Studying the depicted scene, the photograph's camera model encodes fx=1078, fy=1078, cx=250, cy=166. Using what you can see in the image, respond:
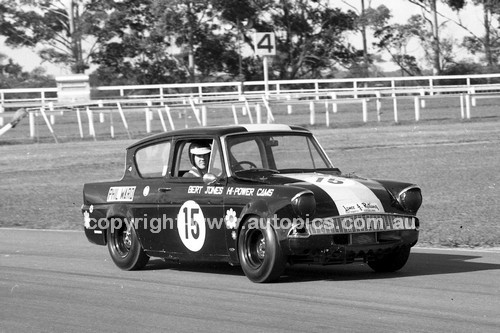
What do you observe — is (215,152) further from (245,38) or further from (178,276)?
(245,38)

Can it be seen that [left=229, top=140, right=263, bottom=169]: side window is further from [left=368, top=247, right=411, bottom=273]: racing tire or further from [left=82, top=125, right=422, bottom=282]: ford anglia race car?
[left=368, top=247, right=411, bottom=273]: racing tire

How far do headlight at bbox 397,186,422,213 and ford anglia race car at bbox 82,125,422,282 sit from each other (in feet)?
0.04

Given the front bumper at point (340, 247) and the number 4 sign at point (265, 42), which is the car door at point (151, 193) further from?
the number 4 sign at point (265, 42)

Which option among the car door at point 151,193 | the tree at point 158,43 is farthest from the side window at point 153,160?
the tree at point 158,43

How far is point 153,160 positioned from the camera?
10.4m

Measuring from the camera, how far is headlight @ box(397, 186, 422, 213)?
916 cm

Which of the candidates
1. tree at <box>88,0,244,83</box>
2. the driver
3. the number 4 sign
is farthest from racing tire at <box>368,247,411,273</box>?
tree at <box>88,0,244,83</box>

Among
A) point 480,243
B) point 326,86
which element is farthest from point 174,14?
point 480,243

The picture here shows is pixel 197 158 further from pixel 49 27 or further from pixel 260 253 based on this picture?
pixel 49 27

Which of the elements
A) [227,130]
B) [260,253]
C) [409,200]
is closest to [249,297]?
[260,253]

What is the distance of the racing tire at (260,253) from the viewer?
28.3 feet

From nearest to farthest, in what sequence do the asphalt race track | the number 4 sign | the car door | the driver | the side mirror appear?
the asphalt race track, the side mirror, the driver, the car door, the number 4 sign

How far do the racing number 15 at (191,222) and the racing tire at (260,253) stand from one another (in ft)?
2.08

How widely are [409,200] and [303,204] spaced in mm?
1138
